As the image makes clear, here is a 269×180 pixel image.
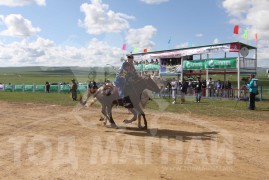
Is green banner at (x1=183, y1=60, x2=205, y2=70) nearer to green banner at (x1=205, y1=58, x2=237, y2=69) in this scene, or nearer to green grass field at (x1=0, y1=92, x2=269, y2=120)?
green banner at (x1=205, y1=58, x2=237, y2=69)

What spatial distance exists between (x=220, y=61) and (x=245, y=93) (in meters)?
4.62

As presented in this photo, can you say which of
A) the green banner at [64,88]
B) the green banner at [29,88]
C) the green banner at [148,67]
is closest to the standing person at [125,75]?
the green banner at [148,67]

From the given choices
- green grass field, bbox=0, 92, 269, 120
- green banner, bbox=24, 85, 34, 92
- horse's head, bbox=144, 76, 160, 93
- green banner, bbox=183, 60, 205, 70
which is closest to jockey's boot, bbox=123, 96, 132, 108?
horse's head, bbox=144, 76, 160, 93

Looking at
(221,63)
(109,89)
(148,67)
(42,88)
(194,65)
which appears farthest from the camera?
(42,88)

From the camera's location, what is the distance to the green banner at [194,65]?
2990cm

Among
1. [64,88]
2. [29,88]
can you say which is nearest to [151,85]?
[64,88]

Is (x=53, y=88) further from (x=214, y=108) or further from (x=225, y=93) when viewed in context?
(x=214, y=108)

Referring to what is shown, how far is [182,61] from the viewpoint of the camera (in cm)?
3212

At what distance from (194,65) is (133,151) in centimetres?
2413

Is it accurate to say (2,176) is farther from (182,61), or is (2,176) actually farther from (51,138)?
(182,61)

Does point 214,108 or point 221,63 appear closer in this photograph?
point 214,108

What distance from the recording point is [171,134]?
10.1 m

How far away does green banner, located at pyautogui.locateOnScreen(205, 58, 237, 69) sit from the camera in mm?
27047

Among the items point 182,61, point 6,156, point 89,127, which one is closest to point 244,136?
point 89,127
